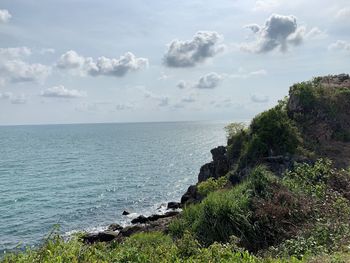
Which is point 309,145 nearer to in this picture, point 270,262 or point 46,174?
point 270,262

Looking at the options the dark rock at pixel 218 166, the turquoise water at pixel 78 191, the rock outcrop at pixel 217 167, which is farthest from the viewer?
the turquoise water at pixel 78 191

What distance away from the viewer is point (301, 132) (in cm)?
3030

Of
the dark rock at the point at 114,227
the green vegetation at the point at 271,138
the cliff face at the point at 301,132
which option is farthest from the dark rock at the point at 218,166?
the dark rock at the point at 114,227

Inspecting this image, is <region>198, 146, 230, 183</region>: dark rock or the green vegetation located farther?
<region>198, 146, 230, 183</region>: dark rock

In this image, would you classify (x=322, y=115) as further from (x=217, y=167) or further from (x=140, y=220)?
(x=140, y=220)

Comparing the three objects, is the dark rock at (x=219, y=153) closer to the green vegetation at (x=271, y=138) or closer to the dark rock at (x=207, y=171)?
the dark rock at (x=207, y=171)

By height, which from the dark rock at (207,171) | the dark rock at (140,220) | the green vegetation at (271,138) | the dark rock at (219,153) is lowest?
the dark rock at (140,220)

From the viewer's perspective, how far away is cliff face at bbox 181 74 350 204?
91.1 feet

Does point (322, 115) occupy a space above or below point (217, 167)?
above

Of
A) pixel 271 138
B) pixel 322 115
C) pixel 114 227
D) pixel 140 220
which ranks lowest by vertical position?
pixel 140 220

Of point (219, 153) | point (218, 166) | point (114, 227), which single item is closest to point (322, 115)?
point (218, 166)

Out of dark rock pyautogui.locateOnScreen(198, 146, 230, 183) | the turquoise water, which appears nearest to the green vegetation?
dark rock pyautogui.locateOnScreen(198, 146, 230, 183)

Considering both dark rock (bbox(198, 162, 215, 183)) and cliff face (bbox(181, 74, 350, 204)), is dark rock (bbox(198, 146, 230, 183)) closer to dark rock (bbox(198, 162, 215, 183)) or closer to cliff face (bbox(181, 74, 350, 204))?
dark rock (bbox(198, 162, 215, 183))

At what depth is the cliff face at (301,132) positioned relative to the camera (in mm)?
27766
